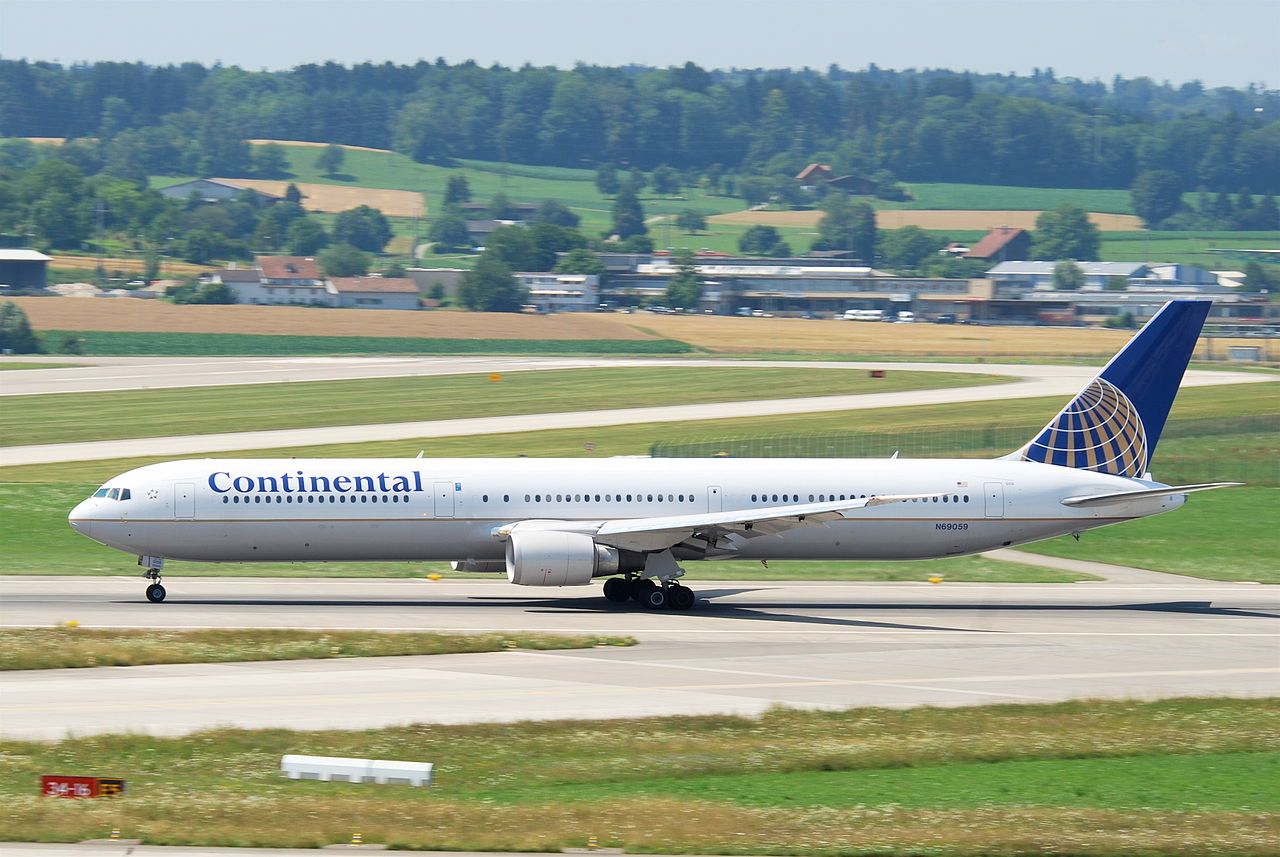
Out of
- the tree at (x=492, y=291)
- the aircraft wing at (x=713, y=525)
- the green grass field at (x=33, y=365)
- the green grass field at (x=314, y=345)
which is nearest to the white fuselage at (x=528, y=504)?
the aircraft wing at (x=713, y=525)

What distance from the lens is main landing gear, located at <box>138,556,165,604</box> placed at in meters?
42.5

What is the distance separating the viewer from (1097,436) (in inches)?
1908

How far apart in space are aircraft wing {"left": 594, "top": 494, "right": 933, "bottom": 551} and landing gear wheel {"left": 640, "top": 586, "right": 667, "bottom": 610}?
4.15ft

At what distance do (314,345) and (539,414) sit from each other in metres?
43.5

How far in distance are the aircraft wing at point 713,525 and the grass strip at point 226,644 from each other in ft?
18.3

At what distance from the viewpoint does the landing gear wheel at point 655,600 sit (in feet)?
144

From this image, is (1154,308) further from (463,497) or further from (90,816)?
(90,816)

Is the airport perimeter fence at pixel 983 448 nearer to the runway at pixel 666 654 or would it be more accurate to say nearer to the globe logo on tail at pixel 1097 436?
the globe logo on tail at pixel 1097 436

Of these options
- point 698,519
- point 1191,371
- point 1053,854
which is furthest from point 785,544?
point 1191,371

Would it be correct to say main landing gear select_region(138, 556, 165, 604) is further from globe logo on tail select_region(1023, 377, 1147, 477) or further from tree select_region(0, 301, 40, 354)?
tree select_region(0, 301, 40, 354)

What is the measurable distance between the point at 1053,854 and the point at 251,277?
574 ft

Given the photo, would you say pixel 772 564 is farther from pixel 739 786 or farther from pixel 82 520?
pixel 739 786

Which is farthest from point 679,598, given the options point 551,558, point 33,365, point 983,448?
point 33,365

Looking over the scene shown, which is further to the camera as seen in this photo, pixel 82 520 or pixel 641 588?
pixel 641 588
